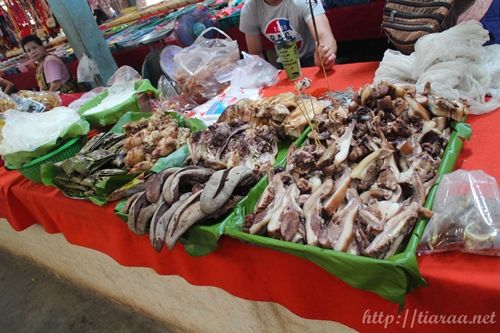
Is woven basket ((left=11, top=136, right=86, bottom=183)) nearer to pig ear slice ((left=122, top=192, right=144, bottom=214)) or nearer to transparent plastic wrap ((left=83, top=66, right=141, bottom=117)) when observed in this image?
transparent plastic wrap ((left=83, top=66, right=141, bottom=117))

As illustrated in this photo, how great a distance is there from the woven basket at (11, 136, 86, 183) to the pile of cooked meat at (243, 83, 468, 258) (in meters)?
1.56

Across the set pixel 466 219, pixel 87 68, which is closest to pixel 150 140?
pixel 466 219

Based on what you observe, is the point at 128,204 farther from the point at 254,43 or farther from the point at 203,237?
the point at 254,43

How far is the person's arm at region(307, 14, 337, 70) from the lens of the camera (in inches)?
95.3

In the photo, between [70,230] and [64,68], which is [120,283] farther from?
[64,68]

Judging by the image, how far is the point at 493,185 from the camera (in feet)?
3.24

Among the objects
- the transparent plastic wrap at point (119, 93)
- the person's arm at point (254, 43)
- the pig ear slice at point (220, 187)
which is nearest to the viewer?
the pig ear slice at point (220, 187)

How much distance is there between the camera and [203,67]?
9.04 feet

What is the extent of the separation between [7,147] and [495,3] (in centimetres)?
310

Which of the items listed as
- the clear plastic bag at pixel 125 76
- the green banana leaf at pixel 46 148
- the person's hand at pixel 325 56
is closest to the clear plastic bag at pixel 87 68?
the clear plastic bag at pixel 125 76

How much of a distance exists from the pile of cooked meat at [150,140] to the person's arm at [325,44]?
108 cm

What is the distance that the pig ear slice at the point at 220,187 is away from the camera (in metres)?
1.25

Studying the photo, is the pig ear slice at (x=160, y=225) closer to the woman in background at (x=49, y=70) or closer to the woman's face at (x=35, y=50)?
the woman in background at (x=49, y=70)

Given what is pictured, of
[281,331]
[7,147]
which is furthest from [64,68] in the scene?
[281,331]
